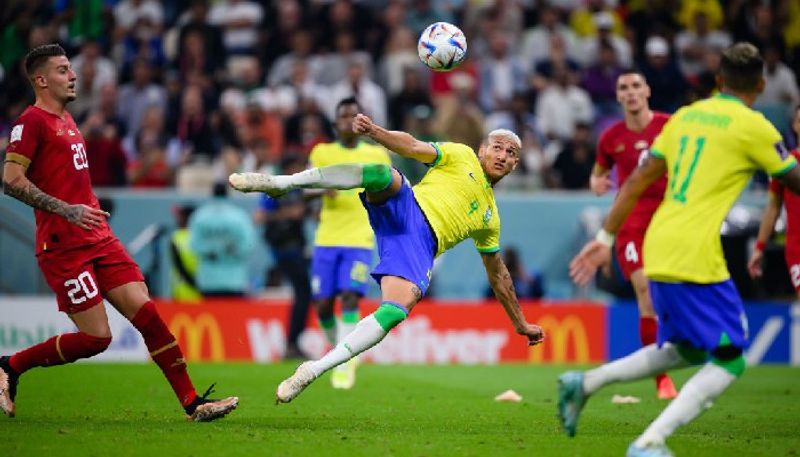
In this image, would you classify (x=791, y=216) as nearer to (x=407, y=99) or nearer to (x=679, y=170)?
(x=679, y=170)

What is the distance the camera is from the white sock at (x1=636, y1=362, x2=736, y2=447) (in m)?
7.88

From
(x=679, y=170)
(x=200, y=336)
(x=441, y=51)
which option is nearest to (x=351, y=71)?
(x=200, y=336)

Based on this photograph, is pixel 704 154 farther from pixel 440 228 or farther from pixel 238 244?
pixel 238 244

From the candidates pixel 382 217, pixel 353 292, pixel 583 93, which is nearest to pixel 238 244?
pixel 353 292

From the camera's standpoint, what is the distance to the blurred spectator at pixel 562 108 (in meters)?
22.5

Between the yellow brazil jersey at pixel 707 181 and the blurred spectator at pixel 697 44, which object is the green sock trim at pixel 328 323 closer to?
the yellow brazil jersey at pixel 707 181

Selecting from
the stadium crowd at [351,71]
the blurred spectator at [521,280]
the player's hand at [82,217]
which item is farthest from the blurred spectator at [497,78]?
the player's hand at [82,217]

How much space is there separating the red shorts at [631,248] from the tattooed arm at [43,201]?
5590 mm

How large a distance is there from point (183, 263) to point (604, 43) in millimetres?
8587

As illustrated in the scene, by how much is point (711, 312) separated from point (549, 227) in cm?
1245

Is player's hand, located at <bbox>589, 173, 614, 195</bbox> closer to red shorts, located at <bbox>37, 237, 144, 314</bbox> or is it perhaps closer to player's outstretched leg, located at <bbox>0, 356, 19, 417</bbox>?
red shorts, located at <bbox>37, 237, 144, 314</bbox>

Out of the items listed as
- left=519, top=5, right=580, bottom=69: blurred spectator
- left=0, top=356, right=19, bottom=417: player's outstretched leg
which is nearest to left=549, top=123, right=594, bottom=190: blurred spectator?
left=519, top=5, right=580, bottom=69: blurred spectator

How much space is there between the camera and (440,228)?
10.4m

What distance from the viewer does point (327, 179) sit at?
9633mm
